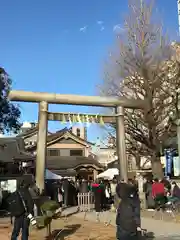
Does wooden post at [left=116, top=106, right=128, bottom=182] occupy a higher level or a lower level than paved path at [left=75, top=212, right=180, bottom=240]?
higher

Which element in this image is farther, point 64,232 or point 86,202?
point 86,202

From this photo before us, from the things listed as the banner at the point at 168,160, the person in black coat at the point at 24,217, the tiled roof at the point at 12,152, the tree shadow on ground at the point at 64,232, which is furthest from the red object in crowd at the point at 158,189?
the tiled roof at the point at 12,152

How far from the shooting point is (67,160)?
44.9 metres

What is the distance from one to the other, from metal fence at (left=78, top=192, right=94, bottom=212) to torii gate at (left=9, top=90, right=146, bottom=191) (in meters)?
2.39

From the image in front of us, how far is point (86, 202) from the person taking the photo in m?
18.7

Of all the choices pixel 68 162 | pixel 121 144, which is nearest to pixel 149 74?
pixel 121 144

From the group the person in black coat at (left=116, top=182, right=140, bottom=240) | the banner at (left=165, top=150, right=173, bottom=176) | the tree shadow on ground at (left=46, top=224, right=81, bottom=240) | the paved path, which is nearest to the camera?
the person in black coat at (left=116, top=182, right=140, bottom=240)

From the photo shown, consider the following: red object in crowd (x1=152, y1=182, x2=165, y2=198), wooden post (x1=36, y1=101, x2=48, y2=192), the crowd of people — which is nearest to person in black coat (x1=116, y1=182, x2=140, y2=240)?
the crowd of people

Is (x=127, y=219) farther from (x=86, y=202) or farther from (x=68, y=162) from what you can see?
(x=68, y=162)

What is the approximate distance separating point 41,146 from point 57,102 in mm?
2061

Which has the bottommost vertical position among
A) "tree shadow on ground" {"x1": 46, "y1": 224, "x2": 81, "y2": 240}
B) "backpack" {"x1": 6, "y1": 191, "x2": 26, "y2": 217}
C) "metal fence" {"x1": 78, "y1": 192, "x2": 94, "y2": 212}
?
"tree shadow on ground" {"x1": 46, "y1": 224, "x2": 81, "y2": 240}

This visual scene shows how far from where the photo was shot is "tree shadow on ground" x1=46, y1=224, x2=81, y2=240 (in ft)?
35.4

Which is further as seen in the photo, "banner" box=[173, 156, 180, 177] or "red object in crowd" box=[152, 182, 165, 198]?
"banner" box=[173, 156, 180, 177]

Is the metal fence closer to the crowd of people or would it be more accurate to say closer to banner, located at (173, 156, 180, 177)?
the crowd of people
